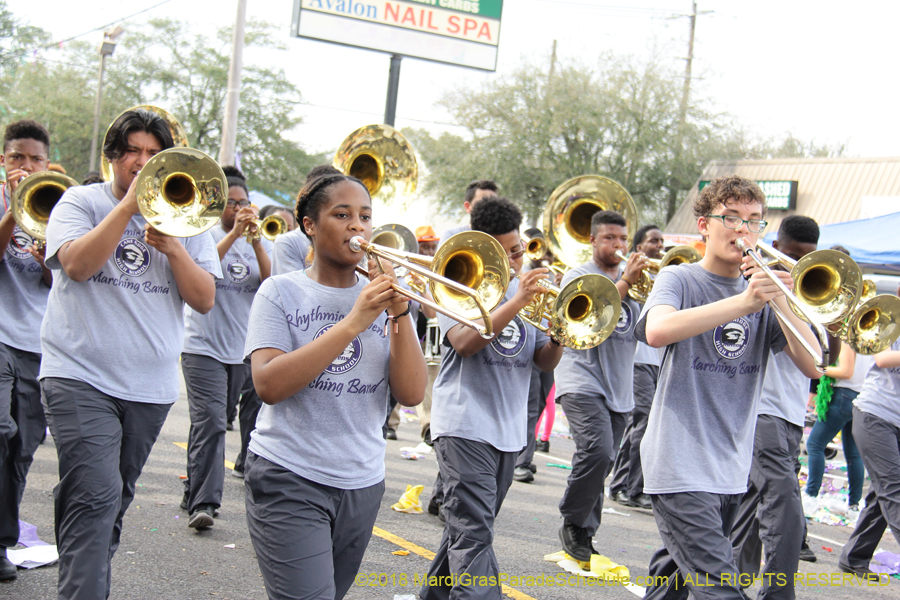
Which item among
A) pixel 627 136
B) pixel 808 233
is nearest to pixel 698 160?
pixel 627 136

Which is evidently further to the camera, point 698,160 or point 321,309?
point 698,160

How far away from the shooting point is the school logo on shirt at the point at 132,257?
3.27 meters

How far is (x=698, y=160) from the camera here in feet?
102

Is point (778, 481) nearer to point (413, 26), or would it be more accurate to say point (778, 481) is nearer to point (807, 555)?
point (807, 555)

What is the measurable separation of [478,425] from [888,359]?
3183mm

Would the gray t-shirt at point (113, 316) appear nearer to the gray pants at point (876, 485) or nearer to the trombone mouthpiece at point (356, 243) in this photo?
the trombone mouthpiece at point (356, 243)

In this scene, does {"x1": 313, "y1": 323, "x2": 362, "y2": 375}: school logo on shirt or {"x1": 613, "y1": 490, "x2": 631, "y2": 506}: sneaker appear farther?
{"x1": 613, "y1": 490, "x2": 631, "y2": 506}: sneaker

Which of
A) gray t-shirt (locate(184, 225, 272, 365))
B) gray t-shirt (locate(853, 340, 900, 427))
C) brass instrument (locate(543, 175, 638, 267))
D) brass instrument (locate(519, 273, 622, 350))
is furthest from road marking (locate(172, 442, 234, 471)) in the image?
gray t-shirt (locate(853, 340, 900, 427))

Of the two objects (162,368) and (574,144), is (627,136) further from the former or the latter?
(162,368)

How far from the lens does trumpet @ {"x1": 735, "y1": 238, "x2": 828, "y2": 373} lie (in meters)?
3.02

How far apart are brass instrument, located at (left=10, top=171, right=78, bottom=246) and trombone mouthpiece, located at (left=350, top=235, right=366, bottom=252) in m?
2.29

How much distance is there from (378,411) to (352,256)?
21.4 inches

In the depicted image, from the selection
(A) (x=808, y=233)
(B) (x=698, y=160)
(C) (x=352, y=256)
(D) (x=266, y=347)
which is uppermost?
(B) (x=698, y=160)

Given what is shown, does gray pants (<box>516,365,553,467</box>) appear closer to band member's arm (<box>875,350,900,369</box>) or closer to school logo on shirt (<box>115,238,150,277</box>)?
band member's arm (<box>875,350,900,369</box>)
